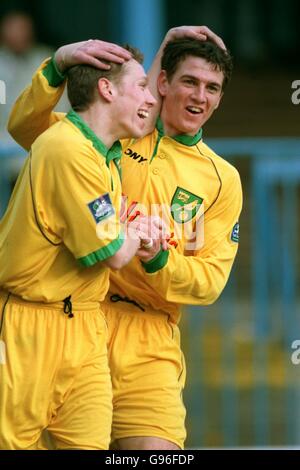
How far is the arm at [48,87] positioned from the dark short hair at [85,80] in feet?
0.08

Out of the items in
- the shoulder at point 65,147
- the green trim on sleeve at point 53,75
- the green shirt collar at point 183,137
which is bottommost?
the shoulder at point 65,147

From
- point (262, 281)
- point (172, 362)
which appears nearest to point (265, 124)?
point (262, 281)

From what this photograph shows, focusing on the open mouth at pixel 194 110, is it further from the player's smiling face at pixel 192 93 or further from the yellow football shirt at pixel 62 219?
the yellow football shirt at pixel 62 219

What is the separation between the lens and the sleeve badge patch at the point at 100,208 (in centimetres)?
497

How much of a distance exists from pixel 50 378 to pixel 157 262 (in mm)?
547

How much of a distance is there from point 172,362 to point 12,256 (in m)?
0.87

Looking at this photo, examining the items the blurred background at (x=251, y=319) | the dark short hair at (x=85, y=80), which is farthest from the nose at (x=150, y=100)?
the blurred background at (x=251, y=319)

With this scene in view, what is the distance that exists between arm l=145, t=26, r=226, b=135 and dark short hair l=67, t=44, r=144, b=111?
0.37 metres

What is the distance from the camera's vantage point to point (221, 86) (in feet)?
18.0

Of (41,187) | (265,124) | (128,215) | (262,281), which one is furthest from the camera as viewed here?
(265,124)

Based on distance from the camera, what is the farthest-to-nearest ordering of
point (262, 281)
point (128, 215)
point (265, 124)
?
point (265, 124) → point (262, 281) → point (128, 215)

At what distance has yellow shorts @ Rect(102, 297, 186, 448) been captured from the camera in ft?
18.0

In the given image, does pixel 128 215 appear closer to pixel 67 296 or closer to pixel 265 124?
pixel 67 296

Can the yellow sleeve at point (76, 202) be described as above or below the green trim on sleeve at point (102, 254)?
above
